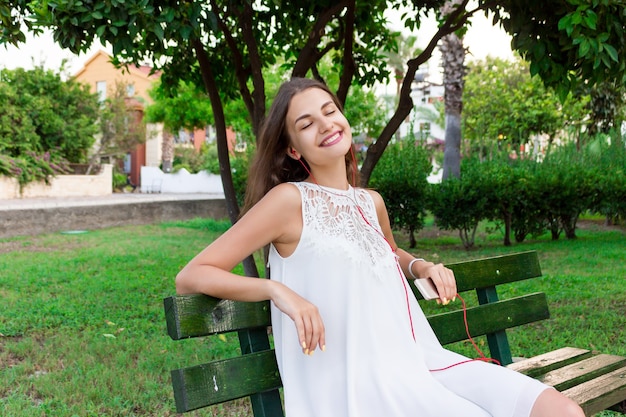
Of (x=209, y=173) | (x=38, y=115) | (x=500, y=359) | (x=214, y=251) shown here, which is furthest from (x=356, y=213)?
(x=209, y=173)

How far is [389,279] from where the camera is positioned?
2.09 m

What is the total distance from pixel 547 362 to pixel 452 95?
10.9m

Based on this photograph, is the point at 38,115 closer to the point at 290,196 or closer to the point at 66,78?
the point at 66,78

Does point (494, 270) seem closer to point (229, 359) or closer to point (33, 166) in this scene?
point (229, 359)

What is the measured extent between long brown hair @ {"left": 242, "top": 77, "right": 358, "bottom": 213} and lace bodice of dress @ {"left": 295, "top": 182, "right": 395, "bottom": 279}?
0.16 meters

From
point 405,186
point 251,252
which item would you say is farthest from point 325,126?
point 405,186

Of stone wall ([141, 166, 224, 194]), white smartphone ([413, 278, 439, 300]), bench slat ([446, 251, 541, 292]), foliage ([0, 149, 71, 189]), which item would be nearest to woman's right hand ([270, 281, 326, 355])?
white smartphone ([413, 278, 439, 300])

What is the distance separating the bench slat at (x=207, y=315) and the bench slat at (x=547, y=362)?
129cm

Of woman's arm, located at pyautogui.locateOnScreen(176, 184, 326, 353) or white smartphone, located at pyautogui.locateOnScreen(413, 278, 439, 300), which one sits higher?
woman's arm, located at pyautogui.locateOnScreen(176, 184, 326, 353)

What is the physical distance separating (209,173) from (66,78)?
7542mm

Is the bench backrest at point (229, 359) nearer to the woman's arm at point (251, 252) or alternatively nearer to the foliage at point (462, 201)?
the woman's arm at point (251, 252)

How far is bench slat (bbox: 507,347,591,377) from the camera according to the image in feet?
9.01

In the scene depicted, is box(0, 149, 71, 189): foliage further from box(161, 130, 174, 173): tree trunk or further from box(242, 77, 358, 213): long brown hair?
box(242, 77, 358, 213): long brown hair

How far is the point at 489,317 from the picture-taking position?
9.01 ft
